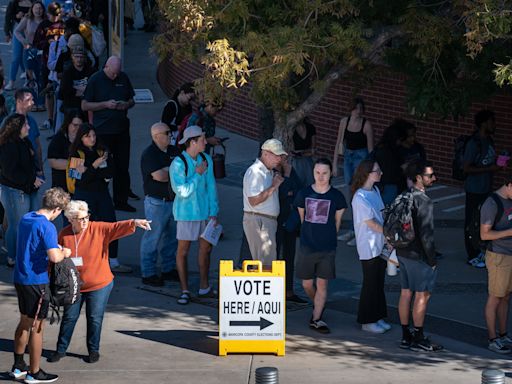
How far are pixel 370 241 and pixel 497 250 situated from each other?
115 centimetres

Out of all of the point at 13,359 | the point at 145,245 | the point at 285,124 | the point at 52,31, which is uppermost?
the point at 52,31

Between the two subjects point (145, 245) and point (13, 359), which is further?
point (145, 245)

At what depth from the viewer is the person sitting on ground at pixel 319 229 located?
10.9m

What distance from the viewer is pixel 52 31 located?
1988 cm

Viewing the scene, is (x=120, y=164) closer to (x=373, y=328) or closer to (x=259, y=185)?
(x=259, y=185)

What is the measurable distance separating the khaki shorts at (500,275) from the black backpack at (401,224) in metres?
0.82

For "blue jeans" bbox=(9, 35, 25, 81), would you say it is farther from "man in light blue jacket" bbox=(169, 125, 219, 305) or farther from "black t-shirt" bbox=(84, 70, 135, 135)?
"man in light blue jacket" bbox=(169, 125, 219, 305)

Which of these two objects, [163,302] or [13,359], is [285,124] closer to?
[163,302]

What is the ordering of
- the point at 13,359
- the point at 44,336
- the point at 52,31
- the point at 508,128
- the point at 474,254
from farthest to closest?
the point at 52,31
the point at 508,128
the point at 474,254
the point at 44,336
the point at 13,359

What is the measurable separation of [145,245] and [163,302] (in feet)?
2.42

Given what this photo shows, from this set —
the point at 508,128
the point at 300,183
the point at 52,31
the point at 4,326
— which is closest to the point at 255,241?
the point at 300,183

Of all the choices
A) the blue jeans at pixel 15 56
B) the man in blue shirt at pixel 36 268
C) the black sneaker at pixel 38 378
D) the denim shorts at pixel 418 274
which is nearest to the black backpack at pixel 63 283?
the man in blue shirt at pixel 36 268

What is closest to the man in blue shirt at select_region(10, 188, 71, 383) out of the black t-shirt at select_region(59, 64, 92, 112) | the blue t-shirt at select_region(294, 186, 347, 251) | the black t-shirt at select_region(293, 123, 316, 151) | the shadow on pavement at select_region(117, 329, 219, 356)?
the shadow on pavement at select_region(117, 329, 219, 356)

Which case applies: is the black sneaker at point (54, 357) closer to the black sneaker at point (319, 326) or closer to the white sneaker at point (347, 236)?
the black sneaker at point (319, 326)
